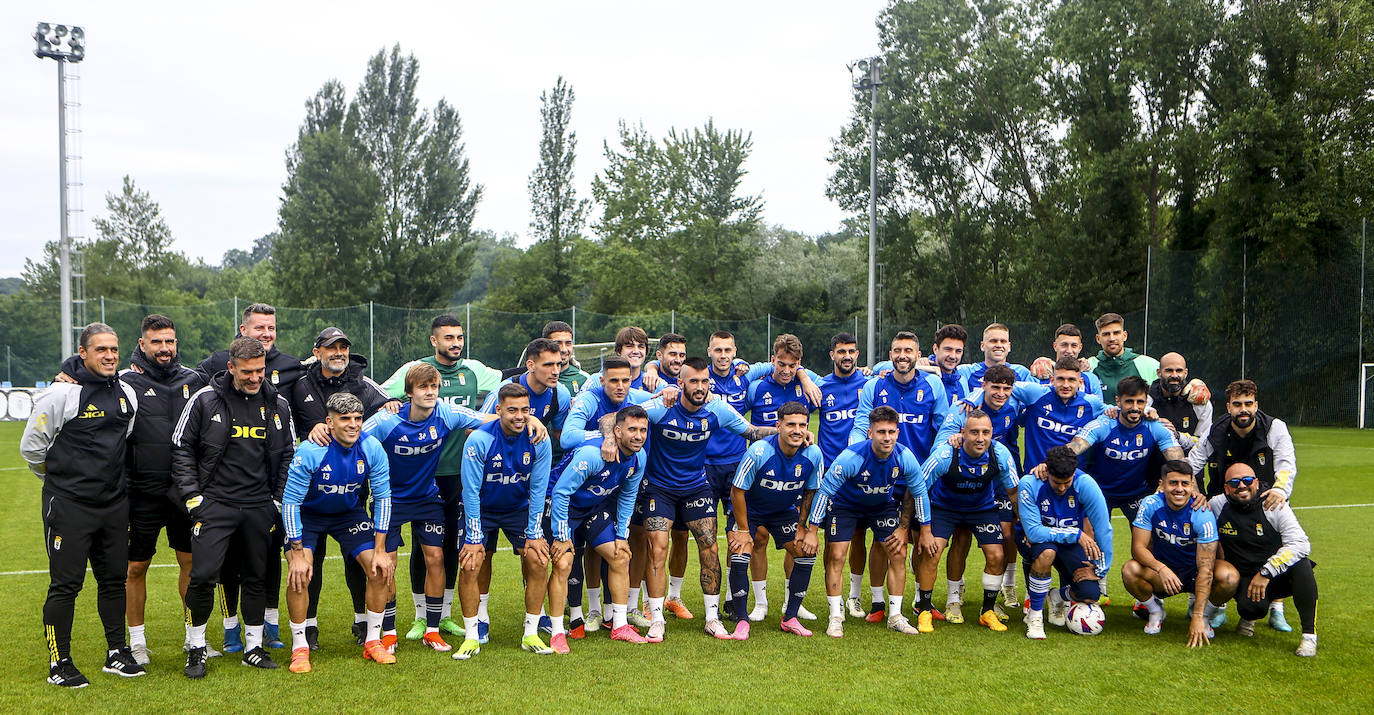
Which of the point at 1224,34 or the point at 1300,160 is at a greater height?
the point at 1224,34

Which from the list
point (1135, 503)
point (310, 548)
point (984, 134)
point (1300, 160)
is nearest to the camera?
point (310, 548)

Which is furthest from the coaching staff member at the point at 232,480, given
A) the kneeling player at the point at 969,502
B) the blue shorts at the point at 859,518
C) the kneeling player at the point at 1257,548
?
the kneeling player at the point at 1257,548

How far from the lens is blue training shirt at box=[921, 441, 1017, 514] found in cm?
648

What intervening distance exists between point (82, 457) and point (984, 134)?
33.4 metres

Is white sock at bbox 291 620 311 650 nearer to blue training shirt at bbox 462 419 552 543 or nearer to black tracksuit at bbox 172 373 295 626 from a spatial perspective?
black tracksuit at bbox 172 373 295 626

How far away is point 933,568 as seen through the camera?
6531mm

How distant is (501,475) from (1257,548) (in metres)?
4.82

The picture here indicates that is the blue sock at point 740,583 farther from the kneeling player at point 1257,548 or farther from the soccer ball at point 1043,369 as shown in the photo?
the kneeling player at point 1257,548

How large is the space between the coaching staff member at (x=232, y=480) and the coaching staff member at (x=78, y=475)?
0.34 meters

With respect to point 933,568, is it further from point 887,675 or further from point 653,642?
point 653,642

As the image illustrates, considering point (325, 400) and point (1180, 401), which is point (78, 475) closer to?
point (325, 400)

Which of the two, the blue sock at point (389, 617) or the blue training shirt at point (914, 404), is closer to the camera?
the blue sock at point (389, 617)

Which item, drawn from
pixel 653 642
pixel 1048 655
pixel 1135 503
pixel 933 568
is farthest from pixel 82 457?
pixel 1135 503

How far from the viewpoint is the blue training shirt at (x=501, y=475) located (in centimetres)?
580
